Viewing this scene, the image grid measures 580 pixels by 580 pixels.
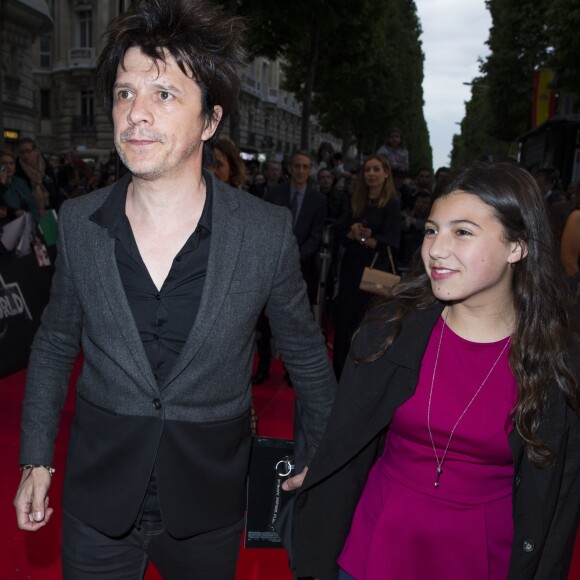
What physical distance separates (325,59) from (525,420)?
25937 millimetres

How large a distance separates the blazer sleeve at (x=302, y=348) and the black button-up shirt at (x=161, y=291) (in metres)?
0.28

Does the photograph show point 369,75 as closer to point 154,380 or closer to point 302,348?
point 302,348

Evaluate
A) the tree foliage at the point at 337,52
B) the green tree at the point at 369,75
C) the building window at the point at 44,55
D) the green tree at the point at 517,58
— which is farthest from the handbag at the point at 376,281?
the building window at the point at 44,55

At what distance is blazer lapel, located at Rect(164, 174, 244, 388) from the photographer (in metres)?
2.00

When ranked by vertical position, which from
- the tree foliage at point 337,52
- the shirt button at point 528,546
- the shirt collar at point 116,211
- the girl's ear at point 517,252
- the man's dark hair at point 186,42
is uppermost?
the tree foliage at point 337,52

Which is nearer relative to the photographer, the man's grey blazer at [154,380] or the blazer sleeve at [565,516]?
the man's grey blazer at [154,380]

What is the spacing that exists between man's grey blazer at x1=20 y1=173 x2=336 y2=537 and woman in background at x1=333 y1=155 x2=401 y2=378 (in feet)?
13.5

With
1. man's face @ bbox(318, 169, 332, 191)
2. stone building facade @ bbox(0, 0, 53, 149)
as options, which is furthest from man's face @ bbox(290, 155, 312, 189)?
stone building facade @ bbox(0, 0, 53, 149)

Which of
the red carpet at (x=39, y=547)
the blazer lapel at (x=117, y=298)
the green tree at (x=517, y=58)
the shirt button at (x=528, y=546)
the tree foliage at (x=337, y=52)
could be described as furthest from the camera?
the green tree at (x=517, y=58)

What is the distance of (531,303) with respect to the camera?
2309 millimetres

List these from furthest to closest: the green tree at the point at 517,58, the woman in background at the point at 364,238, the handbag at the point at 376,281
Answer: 1. the green tree at the point at 517,58
2. the woman in background at the point at 364,238
3. the handbag at the point at 376,281

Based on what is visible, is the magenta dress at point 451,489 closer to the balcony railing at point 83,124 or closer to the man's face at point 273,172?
the man's face at point 273,172

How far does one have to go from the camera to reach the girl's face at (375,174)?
6.38 m

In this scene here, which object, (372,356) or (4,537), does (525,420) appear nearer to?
(372,356)
